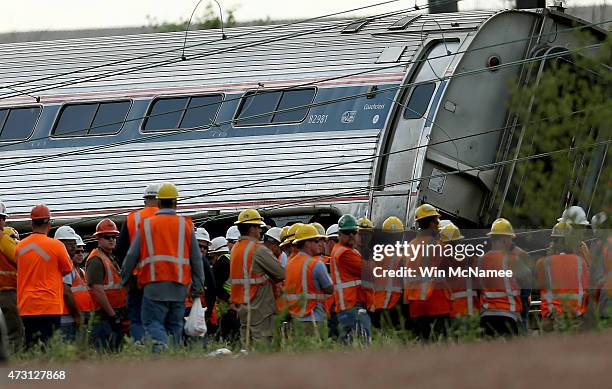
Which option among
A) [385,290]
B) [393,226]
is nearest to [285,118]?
[393,226]

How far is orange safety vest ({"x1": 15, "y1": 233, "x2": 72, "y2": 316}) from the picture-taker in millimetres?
15156

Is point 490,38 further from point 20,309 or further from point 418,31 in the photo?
point 20,309

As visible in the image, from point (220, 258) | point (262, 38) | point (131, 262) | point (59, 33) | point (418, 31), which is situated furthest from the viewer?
point (59, 33)

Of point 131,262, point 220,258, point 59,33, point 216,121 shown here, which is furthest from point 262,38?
point 59,33

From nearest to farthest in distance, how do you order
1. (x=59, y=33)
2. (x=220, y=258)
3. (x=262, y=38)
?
(x=220, y=258) → (x=262, y=38) → (x=59, y=33)

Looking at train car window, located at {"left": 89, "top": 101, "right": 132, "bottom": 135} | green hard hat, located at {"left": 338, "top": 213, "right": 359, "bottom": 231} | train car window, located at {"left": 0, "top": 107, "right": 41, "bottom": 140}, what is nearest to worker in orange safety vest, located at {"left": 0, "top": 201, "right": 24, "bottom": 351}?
green hard hat, located at {"left": 338, "top": 213, "right": 359, "bottom": 231}

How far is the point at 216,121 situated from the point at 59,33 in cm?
4397

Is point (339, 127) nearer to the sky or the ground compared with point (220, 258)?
nearer to the sky

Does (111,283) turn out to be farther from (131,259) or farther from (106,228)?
(131,259)

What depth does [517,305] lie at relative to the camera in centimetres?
1516

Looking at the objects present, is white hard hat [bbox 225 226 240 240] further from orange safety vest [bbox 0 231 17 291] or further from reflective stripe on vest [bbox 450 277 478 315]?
reflective stripe on vest [bbox 450 277 478 315]

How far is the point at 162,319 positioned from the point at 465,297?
3068 mm

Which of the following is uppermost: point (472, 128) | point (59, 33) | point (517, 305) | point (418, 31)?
point (59, 33)

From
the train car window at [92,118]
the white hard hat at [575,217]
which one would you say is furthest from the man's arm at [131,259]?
the train car window at [92,118]
